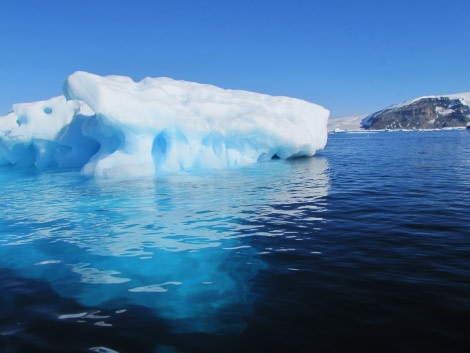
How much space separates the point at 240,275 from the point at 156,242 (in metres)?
2.62

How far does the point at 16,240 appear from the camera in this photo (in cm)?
827

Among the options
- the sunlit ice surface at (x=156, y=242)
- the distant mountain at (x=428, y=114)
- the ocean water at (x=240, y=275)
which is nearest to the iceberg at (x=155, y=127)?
the sunlit ice surface at (x=156, y=242)

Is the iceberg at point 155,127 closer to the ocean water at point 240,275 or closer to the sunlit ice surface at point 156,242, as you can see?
the sunlit ice surface at point 156,242

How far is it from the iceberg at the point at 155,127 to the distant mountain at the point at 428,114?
15127cm

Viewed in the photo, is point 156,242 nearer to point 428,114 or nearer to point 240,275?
point 240,275

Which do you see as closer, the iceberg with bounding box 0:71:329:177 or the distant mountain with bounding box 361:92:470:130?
the iceberg with bounding box 0:71:329:177

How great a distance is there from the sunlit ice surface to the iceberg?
450 centimetres

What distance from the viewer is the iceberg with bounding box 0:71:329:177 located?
18.5 m

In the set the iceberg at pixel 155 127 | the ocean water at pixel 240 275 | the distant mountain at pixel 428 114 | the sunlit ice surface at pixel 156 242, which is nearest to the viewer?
the ocean water at pixel 240 275

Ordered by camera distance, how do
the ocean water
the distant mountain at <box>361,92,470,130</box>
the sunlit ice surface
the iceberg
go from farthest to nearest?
the distant mountain at <box>361,92,470,130</box>, the iceberg, the sunlit ice surface, the ocean water

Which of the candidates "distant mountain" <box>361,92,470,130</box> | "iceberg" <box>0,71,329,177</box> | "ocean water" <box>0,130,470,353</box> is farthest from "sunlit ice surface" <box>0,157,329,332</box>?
"distant mountain" <box>361,92,470,130</box>

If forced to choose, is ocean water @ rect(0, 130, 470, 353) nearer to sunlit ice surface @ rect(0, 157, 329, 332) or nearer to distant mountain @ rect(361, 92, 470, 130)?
sunlit ice surface @ rect(0, 157, 329, 332)

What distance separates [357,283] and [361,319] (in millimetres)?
1017

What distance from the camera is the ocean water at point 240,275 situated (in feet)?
13.4
